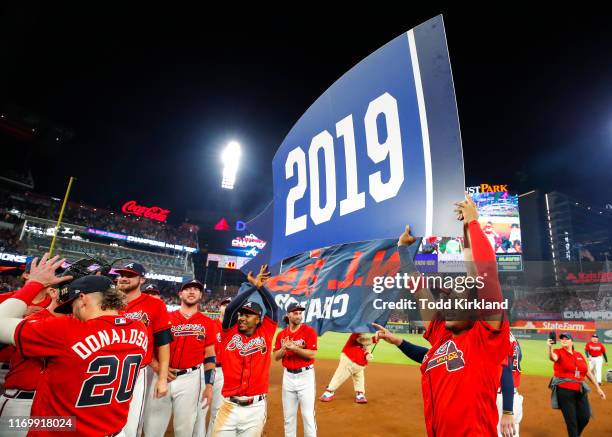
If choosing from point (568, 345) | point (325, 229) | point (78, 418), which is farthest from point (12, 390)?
point (568, 345)

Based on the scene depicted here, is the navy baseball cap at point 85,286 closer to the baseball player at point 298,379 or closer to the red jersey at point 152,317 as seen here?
the red jersey at point 152,317

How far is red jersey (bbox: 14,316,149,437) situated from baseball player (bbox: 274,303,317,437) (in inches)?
129

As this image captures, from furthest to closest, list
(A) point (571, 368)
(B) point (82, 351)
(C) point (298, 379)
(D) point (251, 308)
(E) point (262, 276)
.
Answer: (A) point (571, 368) → (C) point (298, 379) → (D) point (251, 308) → (E) point (262, 276) → (B) point (82, 351)

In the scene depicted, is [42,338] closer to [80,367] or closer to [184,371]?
[80,367]

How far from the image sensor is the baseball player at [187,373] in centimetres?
505

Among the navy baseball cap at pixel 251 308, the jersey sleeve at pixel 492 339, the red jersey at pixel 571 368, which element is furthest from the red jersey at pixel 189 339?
the red jersey at pixel 571 368

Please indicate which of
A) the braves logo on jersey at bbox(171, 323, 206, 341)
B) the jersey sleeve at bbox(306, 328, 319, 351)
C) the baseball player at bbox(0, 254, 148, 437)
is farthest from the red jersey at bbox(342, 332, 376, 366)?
the baseball player at bbox(0, 254, 148, 437)

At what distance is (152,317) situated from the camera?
15.2 feet

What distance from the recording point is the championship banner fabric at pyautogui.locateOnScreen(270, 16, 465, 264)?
169 cm

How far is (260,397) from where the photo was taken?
4422 mm

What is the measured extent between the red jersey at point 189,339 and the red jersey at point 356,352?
4.92 meters

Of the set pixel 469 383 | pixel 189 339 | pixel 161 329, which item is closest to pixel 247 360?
pixel 161 329

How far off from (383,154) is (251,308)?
347 centimetres

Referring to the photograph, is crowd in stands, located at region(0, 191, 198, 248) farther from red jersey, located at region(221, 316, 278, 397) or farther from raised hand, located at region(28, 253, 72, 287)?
raised hand, located at region(28, 253, 72, 287)
